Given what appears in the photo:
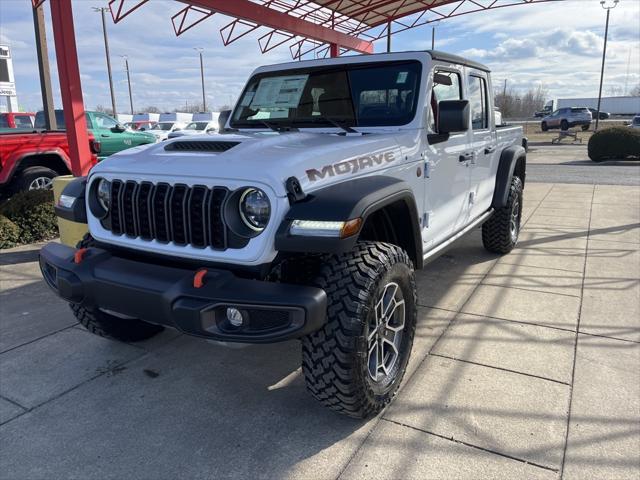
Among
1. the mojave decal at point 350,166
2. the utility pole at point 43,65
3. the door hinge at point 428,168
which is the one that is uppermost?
the utility pole at point 43,65

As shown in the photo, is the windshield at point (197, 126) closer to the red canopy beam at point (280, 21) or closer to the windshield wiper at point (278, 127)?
the red canopy beam at point (280, 21)

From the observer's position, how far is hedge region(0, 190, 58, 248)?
6.63 meters

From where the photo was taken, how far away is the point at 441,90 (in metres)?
3.82

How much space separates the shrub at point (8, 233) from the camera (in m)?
6.48

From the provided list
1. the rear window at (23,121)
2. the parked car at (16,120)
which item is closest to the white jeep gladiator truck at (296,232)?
the parked car at (16,120)

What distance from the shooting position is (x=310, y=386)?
253 centimetres

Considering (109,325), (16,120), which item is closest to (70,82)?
(109,325)

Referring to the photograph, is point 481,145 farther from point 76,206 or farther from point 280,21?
point 280,21

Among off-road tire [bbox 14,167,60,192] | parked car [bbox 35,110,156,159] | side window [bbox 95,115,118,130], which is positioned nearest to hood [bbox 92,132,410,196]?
off-road tire [bbox 14,167,60,192]

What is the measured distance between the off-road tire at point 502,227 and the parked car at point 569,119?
126 feet

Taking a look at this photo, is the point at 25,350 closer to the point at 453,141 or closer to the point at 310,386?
the point at 310,386

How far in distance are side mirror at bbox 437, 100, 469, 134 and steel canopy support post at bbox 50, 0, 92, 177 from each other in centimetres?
532

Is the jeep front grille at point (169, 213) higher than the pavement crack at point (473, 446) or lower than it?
higher

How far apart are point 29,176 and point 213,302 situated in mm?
7597
